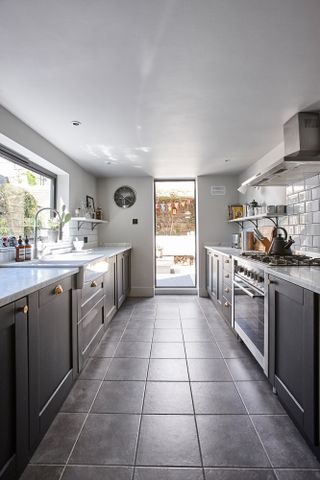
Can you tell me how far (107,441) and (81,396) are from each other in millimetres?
516

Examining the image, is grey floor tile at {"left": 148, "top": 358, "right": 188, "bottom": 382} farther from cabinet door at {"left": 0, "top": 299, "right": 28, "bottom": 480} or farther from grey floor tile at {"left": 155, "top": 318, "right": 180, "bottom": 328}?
cabinet door at {"left": 0, "top": 299, "right": 28, "bottom": 480}

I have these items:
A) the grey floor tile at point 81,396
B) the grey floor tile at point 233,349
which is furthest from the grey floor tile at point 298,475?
the grey floor tile at point 233,349

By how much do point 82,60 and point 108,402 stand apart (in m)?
2.20

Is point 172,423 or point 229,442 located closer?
point 229,442

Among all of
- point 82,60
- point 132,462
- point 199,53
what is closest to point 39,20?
point 82,60

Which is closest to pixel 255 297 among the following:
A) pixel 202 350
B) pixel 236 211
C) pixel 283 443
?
pixel 202 350

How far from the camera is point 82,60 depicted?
172 centimetres

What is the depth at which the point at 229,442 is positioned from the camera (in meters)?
1.55

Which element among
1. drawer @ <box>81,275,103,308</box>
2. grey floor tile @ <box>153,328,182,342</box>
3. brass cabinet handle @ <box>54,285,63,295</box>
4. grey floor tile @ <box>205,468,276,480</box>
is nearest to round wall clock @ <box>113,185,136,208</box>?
drawer @ <box>81,275,103,308</box>

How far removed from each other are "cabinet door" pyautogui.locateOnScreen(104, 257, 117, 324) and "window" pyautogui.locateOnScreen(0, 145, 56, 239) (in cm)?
98

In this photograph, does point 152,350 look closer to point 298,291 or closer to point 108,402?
point 108,402

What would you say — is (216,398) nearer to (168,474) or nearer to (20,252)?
(168,474)

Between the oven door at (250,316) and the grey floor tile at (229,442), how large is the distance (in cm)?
55

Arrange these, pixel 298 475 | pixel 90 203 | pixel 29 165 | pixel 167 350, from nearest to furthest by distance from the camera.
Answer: pixel 298 475, pixel 167 350, pixel 29 165, pixel 90 203
